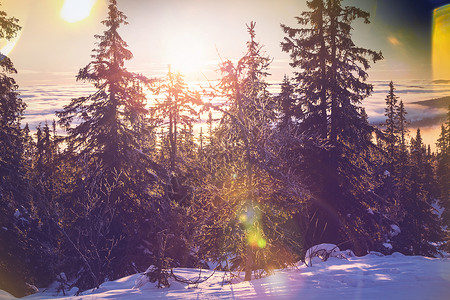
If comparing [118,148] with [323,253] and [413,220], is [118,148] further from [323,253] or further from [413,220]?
[413,220]

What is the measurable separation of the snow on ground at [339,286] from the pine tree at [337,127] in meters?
7.20

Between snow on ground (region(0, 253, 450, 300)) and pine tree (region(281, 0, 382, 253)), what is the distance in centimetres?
720

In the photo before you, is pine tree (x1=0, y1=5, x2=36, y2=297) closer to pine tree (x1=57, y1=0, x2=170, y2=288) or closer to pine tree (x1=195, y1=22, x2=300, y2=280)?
pine tree (x1=57, y1=0, x2=170, y2=288)

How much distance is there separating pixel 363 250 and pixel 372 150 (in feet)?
18.0

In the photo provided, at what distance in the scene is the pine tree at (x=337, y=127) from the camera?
18.0 meters

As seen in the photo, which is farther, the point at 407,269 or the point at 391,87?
the point at 391,87

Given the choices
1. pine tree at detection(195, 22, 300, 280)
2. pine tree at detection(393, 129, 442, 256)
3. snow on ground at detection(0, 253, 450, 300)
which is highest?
pine tree at detection(195, 22, 300, 280)

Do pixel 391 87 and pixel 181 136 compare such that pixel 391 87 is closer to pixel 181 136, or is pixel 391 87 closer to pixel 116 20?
pixel 181 136

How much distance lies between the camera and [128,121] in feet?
64.1

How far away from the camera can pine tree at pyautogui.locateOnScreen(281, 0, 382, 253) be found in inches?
709

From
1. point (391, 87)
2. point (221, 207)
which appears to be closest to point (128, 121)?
point (221, 207)

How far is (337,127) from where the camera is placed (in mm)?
18359

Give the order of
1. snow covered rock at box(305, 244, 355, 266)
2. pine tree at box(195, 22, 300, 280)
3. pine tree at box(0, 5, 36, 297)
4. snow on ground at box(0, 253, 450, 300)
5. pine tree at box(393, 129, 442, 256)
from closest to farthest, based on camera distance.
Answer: snow on ground at box(0, 253, 450, 300) < pine tree at box(195, 22, 300, 280) < snow covered rock at box(305, 244, 355, 266) < pine tree at box(0, 5, 36, 297) < pine tree at box(393, 129, 442, 256)

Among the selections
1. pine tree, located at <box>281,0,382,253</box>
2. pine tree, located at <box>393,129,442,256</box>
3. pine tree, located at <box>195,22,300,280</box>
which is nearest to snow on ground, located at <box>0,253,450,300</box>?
pine tree, located at <box>195,22,300,280</box>
